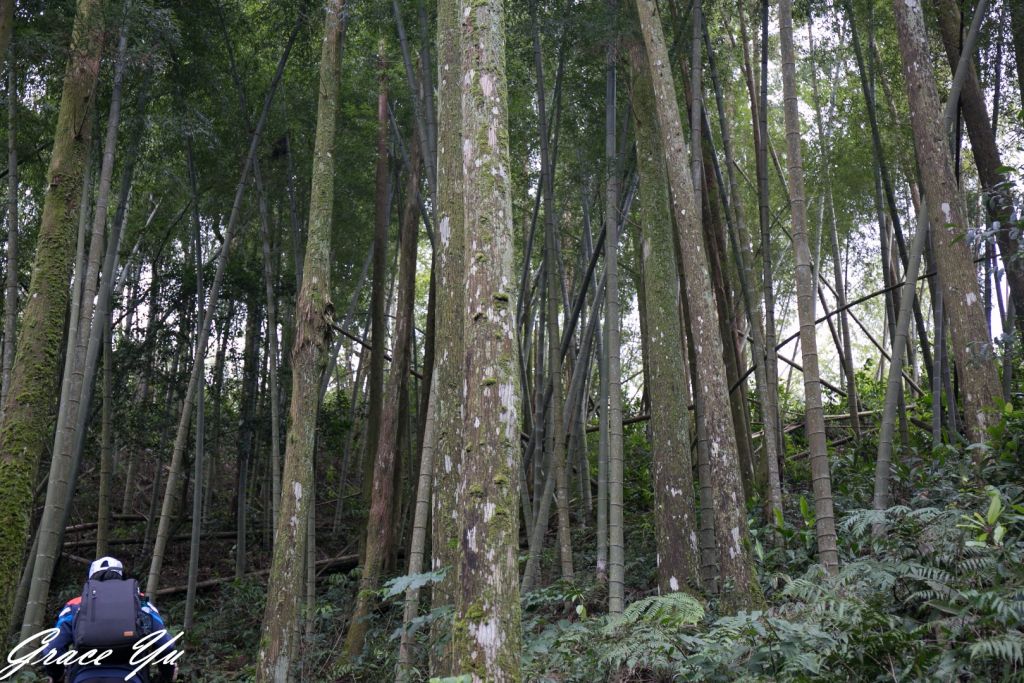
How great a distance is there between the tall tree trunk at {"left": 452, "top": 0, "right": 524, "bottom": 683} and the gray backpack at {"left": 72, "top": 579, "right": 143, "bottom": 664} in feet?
5.09

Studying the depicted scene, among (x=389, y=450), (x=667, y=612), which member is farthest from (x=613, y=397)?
(x=389, y=450)

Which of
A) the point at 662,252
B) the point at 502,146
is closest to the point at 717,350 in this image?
the point at 662,252

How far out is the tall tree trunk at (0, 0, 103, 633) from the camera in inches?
173

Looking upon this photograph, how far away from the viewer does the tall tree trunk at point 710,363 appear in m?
4.10

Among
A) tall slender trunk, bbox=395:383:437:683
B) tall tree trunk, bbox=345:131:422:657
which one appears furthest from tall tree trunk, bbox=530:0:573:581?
tall tree trunk, bbox=345:131:422:657

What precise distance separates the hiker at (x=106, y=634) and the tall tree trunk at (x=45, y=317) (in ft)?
3.70

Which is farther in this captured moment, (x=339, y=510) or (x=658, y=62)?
(x=339, y=510)

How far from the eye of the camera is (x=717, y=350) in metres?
4.47

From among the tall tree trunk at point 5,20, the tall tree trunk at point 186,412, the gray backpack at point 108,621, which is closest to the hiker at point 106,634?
the gray backpack at point 108,621

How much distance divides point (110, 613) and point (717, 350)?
3068 mm

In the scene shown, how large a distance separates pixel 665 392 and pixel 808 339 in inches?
54.2

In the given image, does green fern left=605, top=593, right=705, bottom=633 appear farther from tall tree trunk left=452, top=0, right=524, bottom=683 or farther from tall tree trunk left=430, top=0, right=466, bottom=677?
tall tree trunk left=452, top=0, right=524, bottom=683

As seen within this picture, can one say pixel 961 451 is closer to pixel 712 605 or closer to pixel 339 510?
pixel 712 605

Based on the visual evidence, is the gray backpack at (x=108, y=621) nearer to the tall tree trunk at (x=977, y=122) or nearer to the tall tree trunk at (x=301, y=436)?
the tall tree trunk at (x=301, y=436)
